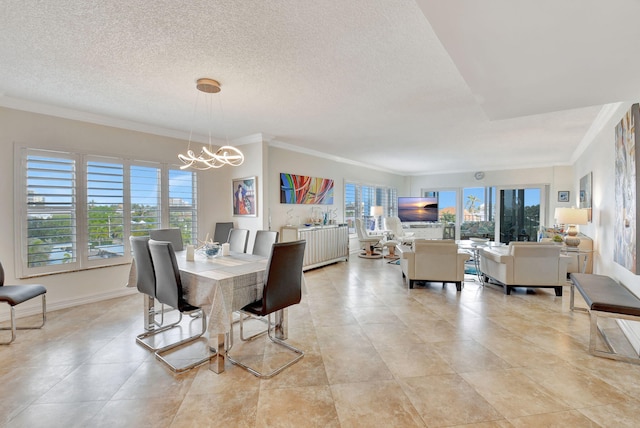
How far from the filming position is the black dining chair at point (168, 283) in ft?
7.75

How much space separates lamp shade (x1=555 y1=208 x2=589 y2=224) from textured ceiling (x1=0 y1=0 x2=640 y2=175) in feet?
4.42

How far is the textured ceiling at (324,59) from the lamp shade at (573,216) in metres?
1.35

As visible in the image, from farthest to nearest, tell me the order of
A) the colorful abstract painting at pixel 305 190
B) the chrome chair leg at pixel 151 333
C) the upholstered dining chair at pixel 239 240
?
the colorful abstract painting at pixel 305 190
the upholstered dining chair at pixel 239 240
the chrome chair leg at pixel 151 333

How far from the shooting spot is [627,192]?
103 inches

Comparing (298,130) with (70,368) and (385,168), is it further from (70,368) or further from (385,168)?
(385,168)

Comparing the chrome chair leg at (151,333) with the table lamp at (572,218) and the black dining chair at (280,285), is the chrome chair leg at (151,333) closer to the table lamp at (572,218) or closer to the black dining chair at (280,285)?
the black dining chair at (280,285)

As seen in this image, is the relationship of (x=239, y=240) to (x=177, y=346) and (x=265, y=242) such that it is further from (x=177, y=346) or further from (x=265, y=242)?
(x=177, y=346)

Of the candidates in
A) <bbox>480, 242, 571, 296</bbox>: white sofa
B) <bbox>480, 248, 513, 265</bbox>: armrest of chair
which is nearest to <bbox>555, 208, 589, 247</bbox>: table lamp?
<bbox>480, 242, 571, 296</bbox>: white sofa

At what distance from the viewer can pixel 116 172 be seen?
4062 millimetres

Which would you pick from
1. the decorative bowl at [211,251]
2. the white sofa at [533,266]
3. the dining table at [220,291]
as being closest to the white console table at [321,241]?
the decorative bowl at [211,251]

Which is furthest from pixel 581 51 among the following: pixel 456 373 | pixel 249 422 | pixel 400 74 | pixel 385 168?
pixel 385 168

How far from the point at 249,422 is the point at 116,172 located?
150 inches

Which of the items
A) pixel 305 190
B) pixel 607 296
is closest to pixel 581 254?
pixel 607 296

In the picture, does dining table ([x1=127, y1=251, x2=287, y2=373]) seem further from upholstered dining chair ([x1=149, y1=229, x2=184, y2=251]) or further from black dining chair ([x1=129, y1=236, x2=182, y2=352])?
upholstered dining chair ([x1=149, y1=229, x2=184, y2=251])
